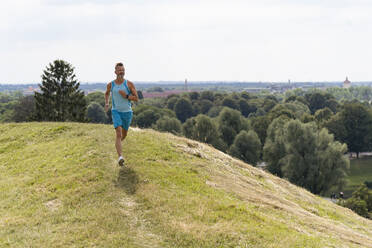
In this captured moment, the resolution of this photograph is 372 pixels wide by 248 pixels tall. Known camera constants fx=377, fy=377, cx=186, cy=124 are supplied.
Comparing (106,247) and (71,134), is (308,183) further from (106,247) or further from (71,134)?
(106,247)

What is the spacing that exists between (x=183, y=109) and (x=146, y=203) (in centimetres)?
11834

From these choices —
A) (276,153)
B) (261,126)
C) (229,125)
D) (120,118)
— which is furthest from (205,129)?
(120,118)

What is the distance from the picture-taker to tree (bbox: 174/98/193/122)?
128 metres

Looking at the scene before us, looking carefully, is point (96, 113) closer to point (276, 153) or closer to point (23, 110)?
point (23, 110)

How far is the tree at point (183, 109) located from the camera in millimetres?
128000

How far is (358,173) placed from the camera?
7175 cm

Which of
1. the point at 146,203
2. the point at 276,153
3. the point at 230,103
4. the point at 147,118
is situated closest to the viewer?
the point at 146,203

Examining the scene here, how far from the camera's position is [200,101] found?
464 ft

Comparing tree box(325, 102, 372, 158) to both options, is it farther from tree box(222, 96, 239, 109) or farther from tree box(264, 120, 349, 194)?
tree box(222, 96, 239, 109)

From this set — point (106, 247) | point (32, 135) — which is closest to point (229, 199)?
point (106, 247)

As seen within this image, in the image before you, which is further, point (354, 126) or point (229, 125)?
point (354, 126)

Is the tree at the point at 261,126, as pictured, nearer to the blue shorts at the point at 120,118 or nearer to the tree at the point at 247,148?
the tree at the point at 247,148

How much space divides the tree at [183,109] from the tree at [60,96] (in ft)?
247

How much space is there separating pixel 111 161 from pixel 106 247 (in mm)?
5297
